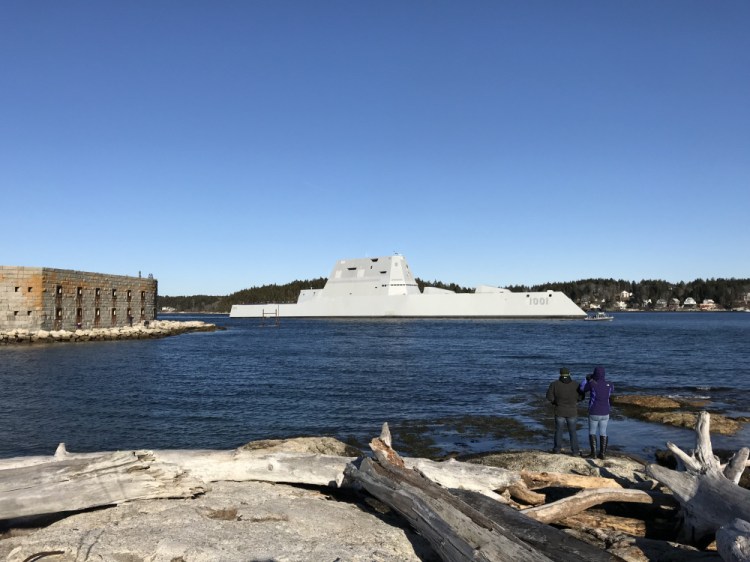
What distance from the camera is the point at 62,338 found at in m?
37.0

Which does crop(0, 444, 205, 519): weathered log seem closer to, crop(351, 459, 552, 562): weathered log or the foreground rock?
the foreground rock

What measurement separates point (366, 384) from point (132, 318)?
34.8 m

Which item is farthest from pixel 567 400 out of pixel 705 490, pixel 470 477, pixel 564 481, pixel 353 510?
pixel 353 510

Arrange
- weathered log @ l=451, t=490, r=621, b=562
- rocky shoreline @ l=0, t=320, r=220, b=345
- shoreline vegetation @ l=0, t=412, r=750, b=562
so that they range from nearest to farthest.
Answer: weathered log @ l=451, t=490, r=621, b=562 → shoreline vegetation @ l=0, t=412, r=750, b=562 → rocky shoreline @ l=0, t=320, r=220, b=345

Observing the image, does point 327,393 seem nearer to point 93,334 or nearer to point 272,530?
point 272,530

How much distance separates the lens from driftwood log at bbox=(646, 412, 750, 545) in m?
4.67

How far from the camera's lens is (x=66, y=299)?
127ft

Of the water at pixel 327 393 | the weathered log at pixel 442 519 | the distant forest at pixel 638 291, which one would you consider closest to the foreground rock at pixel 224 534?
the weathered log at pixel 442 519

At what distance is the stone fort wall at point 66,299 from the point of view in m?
35.6

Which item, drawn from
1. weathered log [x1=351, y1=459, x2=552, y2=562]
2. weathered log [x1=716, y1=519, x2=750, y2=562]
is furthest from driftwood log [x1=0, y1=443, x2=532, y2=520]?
weathered log [x1=716, y1=519, x2=750, y2=562]

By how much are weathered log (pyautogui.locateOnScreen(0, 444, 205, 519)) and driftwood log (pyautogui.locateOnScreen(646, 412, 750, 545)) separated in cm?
484

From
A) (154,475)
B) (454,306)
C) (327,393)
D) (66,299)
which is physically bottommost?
(327,393)

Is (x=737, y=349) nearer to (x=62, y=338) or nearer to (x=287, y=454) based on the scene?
(x=287, y=454)

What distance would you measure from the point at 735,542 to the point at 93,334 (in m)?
42.4
